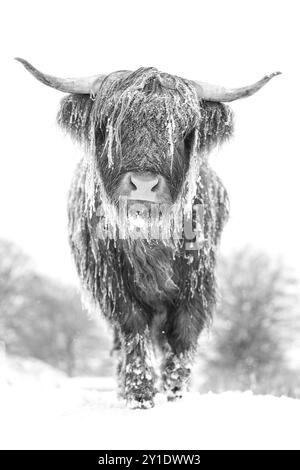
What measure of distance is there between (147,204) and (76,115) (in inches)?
40.2

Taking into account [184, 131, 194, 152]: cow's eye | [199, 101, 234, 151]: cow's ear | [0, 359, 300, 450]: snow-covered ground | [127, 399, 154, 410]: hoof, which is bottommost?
[0, 359, 300, 450]: snow-covered ground

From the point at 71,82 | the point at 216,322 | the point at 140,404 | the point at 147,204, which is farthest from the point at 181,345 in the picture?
the point at 216,322

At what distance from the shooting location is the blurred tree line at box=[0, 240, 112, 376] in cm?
2361

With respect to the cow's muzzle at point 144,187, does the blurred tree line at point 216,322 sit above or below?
above

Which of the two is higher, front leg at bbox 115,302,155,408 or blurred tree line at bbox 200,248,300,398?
blurred tree line at bbox 200,248,300,398

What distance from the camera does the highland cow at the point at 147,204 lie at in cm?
394

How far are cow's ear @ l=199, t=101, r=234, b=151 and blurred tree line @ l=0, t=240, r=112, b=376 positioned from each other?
62.8 feet

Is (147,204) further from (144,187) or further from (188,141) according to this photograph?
(188,141)

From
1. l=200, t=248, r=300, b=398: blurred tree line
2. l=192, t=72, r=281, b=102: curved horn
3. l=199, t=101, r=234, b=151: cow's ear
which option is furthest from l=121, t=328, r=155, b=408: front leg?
l=200, t=248, r=300, b=398: blurred tree line

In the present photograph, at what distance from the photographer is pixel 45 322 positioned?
88.7 feet

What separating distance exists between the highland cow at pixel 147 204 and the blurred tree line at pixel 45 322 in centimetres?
1855

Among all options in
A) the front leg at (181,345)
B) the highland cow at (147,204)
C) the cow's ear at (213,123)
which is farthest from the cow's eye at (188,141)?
the front leg at (181,345)

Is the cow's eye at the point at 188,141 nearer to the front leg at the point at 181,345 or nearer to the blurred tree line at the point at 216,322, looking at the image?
the front leg at the point at 181,345

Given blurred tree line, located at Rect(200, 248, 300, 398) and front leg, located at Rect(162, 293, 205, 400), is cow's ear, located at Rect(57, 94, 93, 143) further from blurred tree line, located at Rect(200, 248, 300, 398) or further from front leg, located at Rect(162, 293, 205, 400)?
blurred tree line, located at Rect(200, 248, 300, 398)
